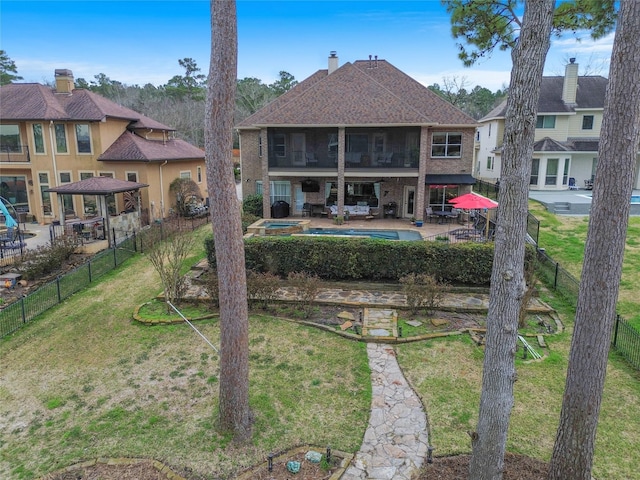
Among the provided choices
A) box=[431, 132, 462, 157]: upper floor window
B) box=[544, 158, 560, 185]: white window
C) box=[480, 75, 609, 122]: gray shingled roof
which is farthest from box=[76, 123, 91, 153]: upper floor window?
box=[544, 158, 560, 185]: white window

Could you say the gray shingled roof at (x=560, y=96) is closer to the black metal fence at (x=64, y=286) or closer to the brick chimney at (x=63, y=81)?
the black metal fence at (x=64, y=286)

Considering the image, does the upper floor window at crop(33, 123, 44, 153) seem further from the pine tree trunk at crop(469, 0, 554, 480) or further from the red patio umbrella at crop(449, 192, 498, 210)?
the pine tree trunk at crop(469, 0, 554, 480)

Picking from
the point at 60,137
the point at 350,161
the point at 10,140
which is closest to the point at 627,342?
the point at 350,161

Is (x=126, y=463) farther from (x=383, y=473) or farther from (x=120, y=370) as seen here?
(x=383, y=473)

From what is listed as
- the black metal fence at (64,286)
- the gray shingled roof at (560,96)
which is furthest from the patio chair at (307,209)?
the gray shingled roof at (560,96)

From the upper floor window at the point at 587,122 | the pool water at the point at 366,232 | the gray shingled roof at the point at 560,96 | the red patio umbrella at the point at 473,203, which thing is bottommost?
the pool water at the point at 366,232

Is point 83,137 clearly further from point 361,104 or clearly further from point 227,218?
point 227,218

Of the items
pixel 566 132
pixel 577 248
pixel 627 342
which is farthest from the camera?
pixel 566 132
